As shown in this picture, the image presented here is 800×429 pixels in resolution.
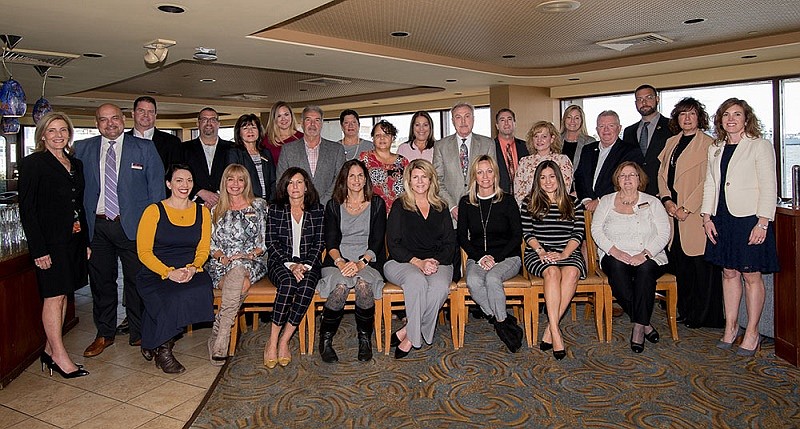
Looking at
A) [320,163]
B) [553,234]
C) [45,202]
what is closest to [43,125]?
[45,202]

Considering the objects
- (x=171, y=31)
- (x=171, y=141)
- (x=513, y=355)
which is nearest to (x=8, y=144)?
(x=171, y=31)

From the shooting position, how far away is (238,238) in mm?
4281

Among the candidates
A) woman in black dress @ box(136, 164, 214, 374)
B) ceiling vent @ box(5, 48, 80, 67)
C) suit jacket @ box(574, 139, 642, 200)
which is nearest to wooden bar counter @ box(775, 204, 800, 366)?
suit jacket @ box(574, 139, 642, 200)

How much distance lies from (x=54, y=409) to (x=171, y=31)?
4002 millimetres

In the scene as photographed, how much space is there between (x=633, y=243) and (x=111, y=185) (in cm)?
377

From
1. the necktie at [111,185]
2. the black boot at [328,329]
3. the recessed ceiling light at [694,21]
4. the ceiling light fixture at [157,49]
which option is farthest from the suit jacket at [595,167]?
the ceiling light fixture at [157,49]

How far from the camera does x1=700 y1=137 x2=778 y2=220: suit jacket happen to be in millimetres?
3771

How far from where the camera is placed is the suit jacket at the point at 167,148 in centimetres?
479

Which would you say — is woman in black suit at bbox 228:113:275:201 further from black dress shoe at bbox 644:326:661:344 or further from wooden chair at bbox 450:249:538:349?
black dress shoe at bbox 644:326:661:344

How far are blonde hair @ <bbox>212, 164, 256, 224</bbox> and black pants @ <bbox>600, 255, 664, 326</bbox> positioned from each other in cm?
266

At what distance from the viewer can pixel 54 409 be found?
3.36m

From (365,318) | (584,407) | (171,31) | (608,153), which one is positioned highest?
(171,31)

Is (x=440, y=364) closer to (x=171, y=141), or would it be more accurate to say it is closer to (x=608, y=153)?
(x=608, y=153)

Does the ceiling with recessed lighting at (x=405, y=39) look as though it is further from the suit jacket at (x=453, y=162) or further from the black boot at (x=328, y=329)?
the black boot at (x=328, y=329)
